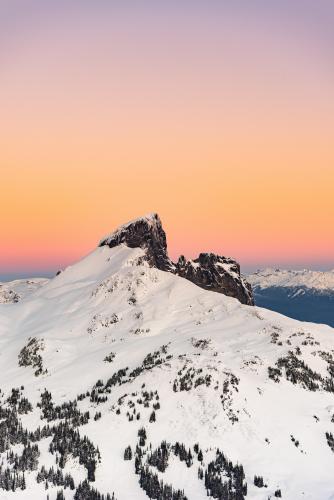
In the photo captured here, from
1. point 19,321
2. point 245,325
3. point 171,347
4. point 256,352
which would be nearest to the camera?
point 256,352

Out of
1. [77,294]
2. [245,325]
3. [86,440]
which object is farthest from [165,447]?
[77,294]

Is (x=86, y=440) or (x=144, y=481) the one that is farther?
(x=86, y=440)

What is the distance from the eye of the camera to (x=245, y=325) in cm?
14012

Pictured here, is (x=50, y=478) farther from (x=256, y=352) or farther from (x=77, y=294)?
(x=77, y=294)

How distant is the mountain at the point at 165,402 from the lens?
6769 centimetres

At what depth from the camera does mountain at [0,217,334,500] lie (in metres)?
67.7

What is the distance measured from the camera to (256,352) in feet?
383

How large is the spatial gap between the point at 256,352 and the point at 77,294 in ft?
268

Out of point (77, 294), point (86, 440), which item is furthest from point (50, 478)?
point (77, 294)

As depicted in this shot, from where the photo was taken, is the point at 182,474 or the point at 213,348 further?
the point at 213,348

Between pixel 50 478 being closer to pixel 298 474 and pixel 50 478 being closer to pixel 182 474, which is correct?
pixel 182 474

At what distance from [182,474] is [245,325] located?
7404 cm

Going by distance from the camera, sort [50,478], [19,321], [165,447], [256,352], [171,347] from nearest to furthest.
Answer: [50,478] → [165,447] → [256,352] → [171,347] → [19,321]

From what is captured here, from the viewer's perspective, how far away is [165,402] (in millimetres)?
91312
